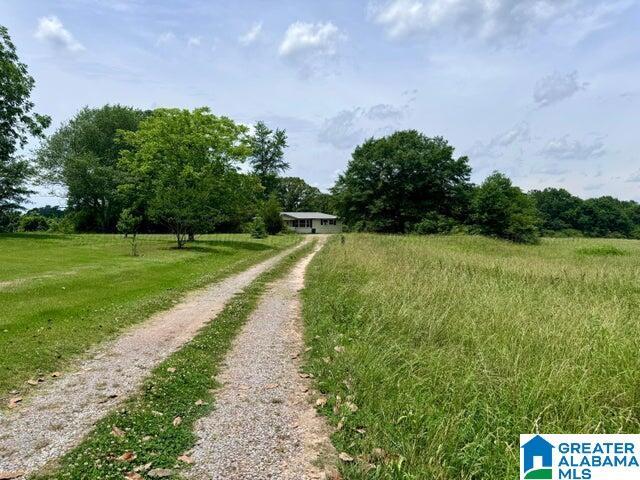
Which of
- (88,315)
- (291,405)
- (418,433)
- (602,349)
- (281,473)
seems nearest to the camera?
(281,473)

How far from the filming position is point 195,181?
108 ft

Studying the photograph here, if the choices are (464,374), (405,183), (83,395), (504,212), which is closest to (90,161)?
(405,183)

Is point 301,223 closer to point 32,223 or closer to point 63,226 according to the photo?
point 63,226

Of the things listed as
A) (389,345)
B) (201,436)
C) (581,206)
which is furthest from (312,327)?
(581,206)

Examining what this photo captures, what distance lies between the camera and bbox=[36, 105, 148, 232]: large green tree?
50812 mm

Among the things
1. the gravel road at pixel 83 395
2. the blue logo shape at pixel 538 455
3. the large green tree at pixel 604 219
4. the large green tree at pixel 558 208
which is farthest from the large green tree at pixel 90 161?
the large green tree at pixel 604 219

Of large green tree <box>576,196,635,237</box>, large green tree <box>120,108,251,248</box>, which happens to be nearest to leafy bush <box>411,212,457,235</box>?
large green tree <box>120,108,251,248</box>

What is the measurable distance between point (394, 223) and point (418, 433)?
53032 millimetres

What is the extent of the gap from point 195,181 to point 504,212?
34.1 meters

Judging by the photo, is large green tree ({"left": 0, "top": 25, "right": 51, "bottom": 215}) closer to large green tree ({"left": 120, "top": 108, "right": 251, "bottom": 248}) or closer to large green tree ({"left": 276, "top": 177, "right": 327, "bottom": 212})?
large green tree ({"left": 120, "top": 108, "right": 251, "bottom": 248})

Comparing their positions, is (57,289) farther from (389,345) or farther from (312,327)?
(389,345)

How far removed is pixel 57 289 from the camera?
558 inches

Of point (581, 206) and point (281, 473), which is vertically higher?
point (581, 206)

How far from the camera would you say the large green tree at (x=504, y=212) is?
49.0 meters
